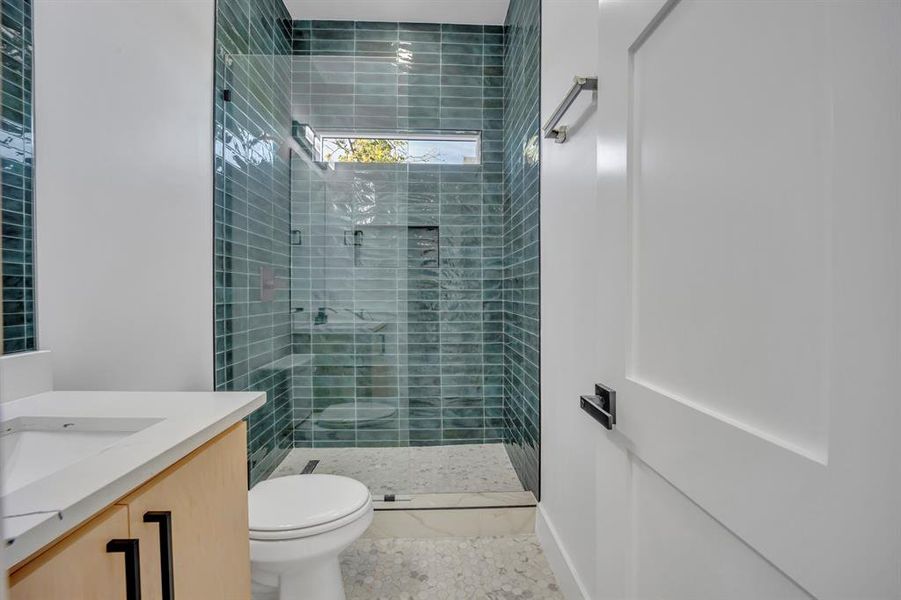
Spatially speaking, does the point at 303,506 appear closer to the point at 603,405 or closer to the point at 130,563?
the point at 130,563

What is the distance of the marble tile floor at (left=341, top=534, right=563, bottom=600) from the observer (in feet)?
4.60

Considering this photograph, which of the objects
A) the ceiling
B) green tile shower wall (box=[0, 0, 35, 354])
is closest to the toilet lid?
green tile shower wall (box=[0, 0, 35, 354])

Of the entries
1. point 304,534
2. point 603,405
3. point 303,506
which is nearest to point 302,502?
point 303,506

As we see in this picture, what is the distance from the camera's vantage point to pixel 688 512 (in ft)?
1.94

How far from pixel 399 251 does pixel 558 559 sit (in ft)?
5.42

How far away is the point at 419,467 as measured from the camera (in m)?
2.06

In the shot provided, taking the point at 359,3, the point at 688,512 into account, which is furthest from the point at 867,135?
the point at 359,3

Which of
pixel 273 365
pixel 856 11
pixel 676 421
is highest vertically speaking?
pixel 856 11

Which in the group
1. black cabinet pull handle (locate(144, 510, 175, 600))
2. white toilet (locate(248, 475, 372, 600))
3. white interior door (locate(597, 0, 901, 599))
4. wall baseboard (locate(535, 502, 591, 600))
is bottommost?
wall baseboard (locate(535, 502, 591, 600))

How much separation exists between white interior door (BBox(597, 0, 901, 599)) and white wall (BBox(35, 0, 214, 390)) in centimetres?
138

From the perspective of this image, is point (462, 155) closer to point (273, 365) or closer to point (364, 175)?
point (364, 175)

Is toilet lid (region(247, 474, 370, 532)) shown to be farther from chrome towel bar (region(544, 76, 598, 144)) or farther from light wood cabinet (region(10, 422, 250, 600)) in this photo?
chrome towel bar (region(544, 76, 598, 144))

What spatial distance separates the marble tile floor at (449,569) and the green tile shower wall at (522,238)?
291 mm

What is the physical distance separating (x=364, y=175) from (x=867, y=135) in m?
2.18
